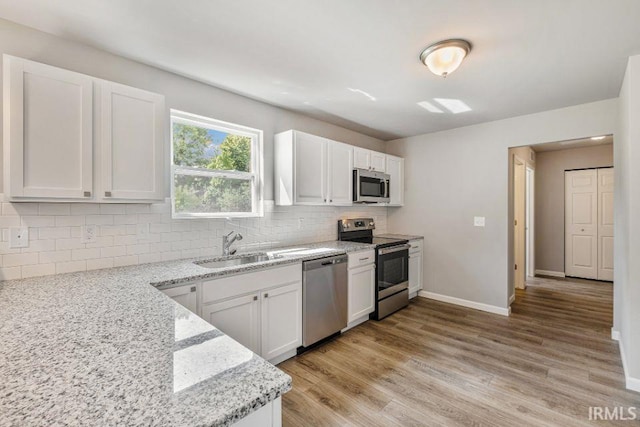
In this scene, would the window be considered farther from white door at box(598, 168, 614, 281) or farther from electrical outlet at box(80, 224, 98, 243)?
white door at box(598, 168, 614, 281)

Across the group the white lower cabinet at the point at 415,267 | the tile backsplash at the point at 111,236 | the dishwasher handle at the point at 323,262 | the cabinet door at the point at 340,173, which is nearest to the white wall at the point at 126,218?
the tile backsplash at the point at 111,236

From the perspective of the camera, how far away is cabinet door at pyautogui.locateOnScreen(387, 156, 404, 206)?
4508 millimetres

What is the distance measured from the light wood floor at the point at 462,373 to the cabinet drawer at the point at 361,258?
736 millimetres

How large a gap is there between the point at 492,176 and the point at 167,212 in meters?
3.87

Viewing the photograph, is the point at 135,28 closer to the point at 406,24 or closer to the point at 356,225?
the point at 406,24

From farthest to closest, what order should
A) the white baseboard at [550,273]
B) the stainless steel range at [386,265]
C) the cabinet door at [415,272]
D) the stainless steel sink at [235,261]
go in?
1. the white baseboard at [550,273]
2. the cabinet door at [415,272]
3. the stainless steel range at [386,265]
4. the stainless steel sink at [235,261]

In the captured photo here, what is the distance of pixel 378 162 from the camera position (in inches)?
168

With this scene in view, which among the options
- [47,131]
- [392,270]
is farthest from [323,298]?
[47,131]

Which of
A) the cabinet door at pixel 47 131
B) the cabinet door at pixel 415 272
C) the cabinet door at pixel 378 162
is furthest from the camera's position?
the cabinet door at pixel 415 272

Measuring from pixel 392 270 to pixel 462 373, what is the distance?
1526 mm

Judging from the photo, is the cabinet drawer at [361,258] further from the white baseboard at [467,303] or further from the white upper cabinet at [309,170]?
the white baseboard at [467,303]

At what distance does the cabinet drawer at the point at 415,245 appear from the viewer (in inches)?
169

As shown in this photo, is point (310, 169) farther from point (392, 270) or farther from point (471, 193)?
point (471, 193)

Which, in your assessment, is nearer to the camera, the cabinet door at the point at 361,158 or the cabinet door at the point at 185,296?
the cabinet door at the point at 185,296
